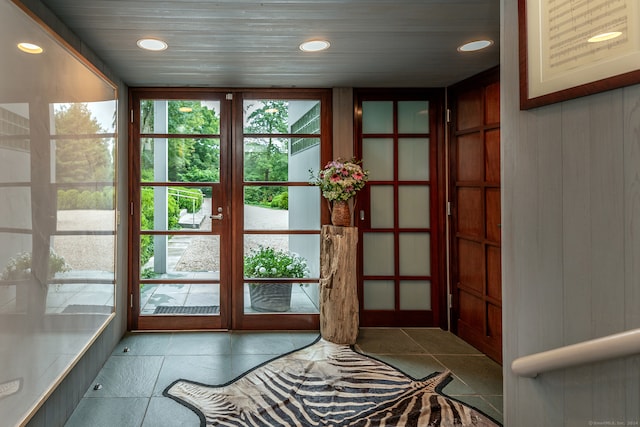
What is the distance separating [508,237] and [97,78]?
2671mm

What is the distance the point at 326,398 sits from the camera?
2426mm

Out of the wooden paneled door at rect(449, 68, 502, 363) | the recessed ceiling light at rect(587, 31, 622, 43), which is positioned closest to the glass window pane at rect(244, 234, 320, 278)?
the wooden paneled door at rect(449, 68, 502, 363)

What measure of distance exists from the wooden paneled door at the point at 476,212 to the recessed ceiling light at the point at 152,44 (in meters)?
2.51

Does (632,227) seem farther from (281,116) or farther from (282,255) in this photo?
(281,116)

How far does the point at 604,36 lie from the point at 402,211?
2945 mm

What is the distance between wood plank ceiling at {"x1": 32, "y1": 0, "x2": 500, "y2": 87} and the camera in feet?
6.97

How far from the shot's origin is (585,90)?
965mm

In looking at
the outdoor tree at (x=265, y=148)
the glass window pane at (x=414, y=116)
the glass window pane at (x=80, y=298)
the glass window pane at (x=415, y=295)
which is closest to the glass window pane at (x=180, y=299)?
the glass window pane at (x=80, y=298)

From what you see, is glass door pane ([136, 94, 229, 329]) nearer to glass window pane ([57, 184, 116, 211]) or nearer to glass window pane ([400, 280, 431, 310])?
glass window pane ([57, 184, 116, 211])

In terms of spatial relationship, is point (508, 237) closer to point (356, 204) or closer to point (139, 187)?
point (356, 204)

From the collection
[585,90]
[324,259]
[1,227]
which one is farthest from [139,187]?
[585,90]

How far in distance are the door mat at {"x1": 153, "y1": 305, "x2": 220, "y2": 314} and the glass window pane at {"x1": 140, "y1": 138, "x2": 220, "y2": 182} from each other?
1208 mm

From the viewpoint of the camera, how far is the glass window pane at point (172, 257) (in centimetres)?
367

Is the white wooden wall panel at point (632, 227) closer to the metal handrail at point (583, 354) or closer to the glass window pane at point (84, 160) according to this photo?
the metal handrail at point (583, 354)
